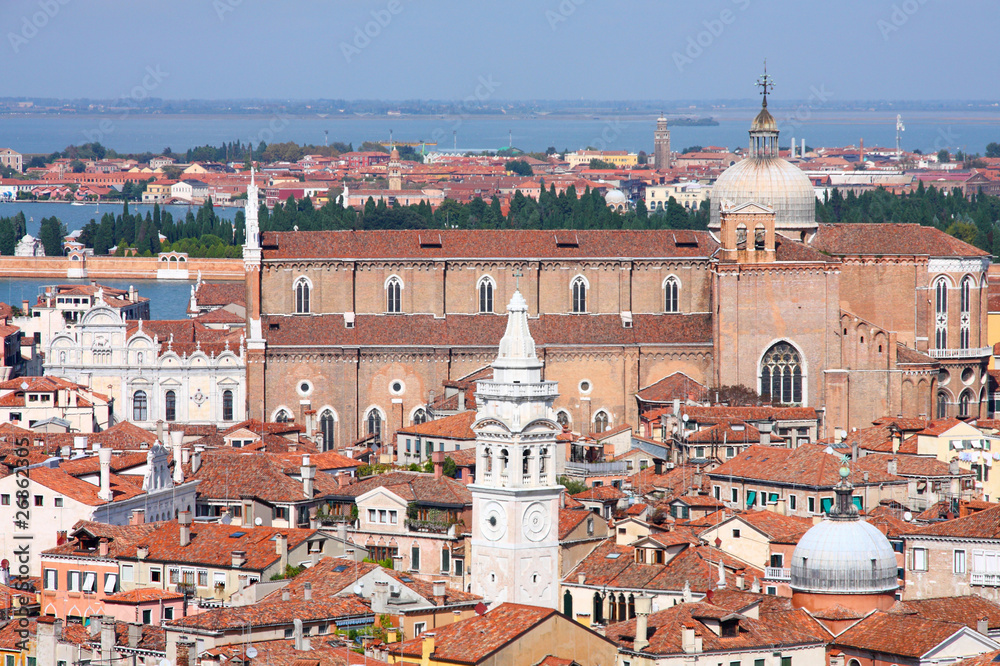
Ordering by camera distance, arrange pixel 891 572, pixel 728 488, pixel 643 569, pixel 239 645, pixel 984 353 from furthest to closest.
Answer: pixel 984 353
pixel 728 488
pixel 643 569
pixel 891 572
pixel 239 645

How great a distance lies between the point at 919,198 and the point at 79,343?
63.0m

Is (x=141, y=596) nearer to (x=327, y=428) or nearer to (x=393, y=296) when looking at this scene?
(x=327, y=428)

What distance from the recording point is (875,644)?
23406 millimetres

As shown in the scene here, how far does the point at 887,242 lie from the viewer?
168ft

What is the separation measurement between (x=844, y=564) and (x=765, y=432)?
711 inches

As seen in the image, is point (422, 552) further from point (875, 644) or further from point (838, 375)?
point (838, 375)

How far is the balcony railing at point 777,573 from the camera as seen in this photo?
93.9ft

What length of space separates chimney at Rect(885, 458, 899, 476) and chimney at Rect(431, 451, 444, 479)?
666 centimetres

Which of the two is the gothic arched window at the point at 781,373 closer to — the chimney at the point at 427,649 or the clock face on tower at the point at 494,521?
the clock face on tower at the point at 494,521

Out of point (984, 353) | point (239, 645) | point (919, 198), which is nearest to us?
point (239, 645)

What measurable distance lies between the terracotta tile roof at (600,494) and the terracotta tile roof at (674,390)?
462 inches

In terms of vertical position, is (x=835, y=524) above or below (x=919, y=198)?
below

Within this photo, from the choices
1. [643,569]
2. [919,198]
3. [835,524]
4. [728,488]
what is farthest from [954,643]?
[919,198]

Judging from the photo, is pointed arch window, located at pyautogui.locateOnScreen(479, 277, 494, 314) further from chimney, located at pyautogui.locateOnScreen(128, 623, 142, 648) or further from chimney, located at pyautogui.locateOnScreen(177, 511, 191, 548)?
chimney, located at pyautogui.locateOnScreen(128, 623, 142, 648)
